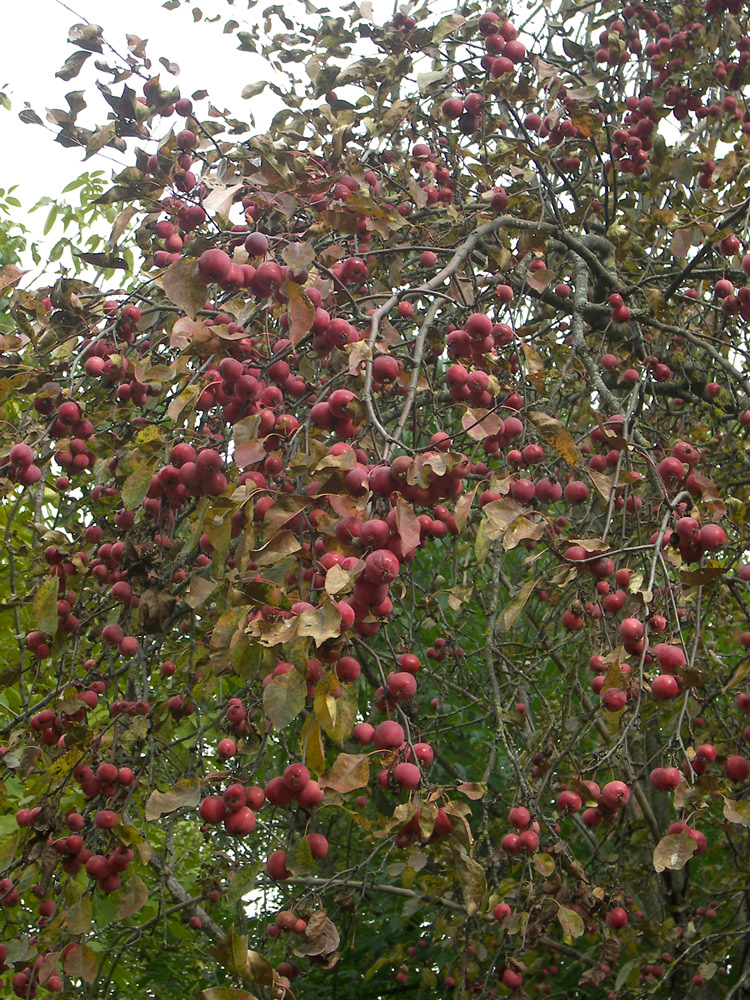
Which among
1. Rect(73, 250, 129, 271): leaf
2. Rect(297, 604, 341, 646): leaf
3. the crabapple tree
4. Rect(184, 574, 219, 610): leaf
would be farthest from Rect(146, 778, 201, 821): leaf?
Rect(73, 250, 129, 271): leaf

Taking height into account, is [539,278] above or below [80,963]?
above

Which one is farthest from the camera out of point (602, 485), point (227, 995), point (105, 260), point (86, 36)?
point (105, 260)

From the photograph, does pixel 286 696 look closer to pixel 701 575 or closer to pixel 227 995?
pixel 227 995

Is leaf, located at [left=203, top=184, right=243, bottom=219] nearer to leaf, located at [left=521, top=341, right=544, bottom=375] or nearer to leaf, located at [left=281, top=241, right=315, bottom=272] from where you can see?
leaf, located at [left=281, top=241, right=315, bottom=272]

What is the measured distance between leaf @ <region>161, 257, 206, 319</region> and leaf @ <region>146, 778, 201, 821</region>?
2.83 feet

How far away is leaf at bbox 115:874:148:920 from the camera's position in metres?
1.82

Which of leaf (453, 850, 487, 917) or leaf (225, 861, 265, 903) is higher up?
leaf (453, 850, 487, 917)

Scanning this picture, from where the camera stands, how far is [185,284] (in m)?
1.55

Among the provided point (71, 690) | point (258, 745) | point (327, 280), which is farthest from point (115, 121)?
point (258, 745)

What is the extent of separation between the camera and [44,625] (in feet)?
6.26

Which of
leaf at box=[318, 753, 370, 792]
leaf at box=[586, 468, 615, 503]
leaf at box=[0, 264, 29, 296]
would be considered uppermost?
leaf at box=[0, 264, 29, 296]

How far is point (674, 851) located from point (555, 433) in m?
0.80

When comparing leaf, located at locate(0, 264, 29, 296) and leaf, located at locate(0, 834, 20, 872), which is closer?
leaf, located at locate(0, 834, 20, 872)

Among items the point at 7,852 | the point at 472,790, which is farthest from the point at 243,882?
the point at 7,852
